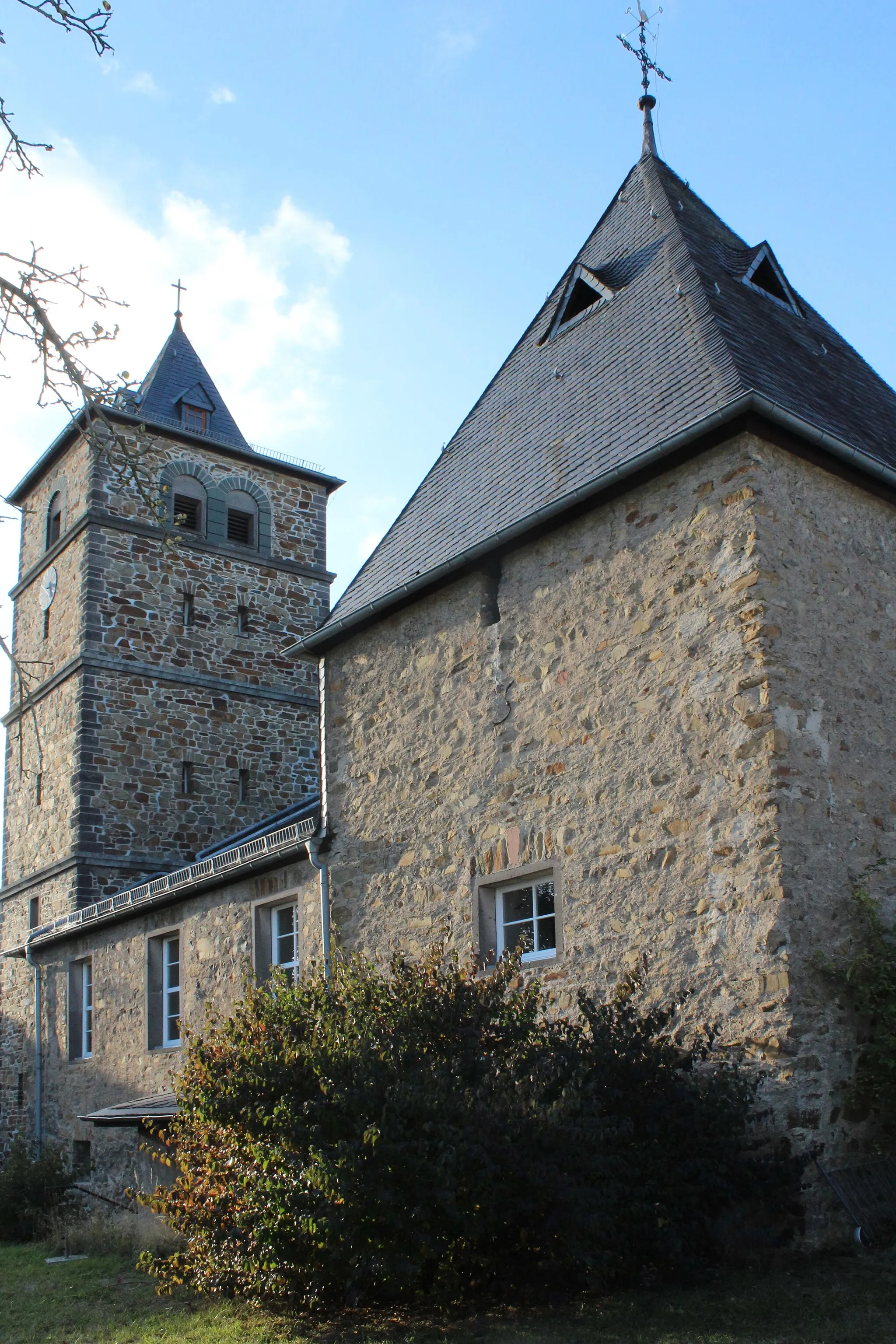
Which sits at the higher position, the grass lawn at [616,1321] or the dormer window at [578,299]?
the dormer window at [578,299]

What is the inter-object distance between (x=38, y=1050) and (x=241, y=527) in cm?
1009

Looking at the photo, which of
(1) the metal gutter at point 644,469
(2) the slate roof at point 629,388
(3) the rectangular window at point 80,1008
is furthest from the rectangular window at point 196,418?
(1) the metal gutter at point 644,469

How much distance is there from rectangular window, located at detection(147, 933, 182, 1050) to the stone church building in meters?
0.04

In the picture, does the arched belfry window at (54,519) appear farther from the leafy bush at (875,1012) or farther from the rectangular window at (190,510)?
the leafy bush at (875,1012)

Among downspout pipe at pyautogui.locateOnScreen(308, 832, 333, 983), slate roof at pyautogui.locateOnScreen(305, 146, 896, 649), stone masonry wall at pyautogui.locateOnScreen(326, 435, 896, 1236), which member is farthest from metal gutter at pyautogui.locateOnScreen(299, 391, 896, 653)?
downspout pipe at pyautogui.locateOnScreen(308, 832, 333, 983)

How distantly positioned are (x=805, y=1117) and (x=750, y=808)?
5.95 feet

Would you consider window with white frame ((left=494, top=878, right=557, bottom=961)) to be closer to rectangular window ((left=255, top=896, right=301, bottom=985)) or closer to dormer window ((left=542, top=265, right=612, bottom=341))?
rectangular window ((left=255, top=896, right=301, bottom=985))

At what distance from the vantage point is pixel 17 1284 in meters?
8.89

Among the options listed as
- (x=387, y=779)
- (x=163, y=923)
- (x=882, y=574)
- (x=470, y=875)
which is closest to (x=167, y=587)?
(x=163, y=923)

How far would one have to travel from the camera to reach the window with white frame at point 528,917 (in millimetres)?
8875

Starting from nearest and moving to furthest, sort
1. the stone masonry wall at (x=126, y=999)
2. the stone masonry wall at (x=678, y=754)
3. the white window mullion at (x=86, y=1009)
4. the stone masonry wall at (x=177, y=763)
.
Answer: the stone masonry wall at (x=678, y=754) < the stone masonry wall at (x=126, y=999) < the white window mullion at (x=86, y=1009) < the stone masonry wall at (x=177, y=763)

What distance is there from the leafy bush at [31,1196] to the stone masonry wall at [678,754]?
528 cm

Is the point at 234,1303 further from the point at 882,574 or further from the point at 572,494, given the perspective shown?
the point at 882,574

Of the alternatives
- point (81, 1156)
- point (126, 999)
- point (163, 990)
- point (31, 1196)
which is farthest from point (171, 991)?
point (81, 1156)
